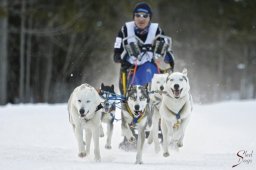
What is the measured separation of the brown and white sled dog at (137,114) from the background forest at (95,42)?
14.4m

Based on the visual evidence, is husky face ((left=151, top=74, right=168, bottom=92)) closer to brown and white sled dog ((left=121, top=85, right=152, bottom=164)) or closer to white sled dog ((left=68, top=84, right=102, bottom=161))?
brown and white sled dog ((left=121, top=85, right=152, bottom=164))

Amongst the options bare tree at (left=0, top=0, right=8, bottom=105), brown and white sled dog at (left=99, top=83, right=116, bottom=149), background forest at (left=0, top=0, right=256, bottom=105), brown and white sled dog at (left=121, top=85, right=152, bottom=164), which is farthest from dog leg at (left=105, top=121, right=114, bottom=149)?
bare tree at (left=0, top=0, right=8, bottom=105)

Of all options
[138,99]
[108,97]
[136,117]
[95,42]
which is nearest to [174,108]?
[136,117]

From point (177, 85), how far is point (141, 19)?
5.59ft

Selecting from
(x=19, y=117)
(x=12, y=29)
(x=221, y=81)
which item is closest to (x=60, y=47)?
(x=12, y=29)

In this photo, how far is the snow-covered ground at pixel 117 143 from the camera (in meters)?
6.95

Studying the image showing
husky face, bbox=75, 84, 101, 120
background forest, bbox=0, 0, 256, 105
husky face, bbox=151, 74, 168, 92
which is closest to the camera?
husky face, bbox=75, 84, 101, 120

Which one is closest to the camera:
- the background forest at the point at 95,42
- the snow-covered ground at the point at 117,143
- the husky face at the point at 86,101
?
the snow-covered ground at the point at 117,143

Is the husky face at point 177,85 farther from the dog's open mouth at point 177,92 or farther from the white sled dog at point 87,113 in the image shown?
the white sled dog at point 87,113

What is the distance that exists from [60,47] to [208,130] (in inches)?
815

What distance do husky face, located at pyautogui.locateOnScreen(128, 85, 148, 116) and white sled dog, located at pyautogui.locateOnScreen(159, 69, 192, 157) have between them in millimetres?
428

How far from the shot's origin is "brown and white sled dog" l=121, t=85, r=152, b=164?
752 cm

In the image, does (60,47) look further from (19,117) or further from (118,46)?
(118,46)

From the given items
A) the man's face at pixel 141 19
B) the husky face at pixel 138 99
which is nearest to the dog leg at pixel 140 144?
the husky face at pixel 138 99
